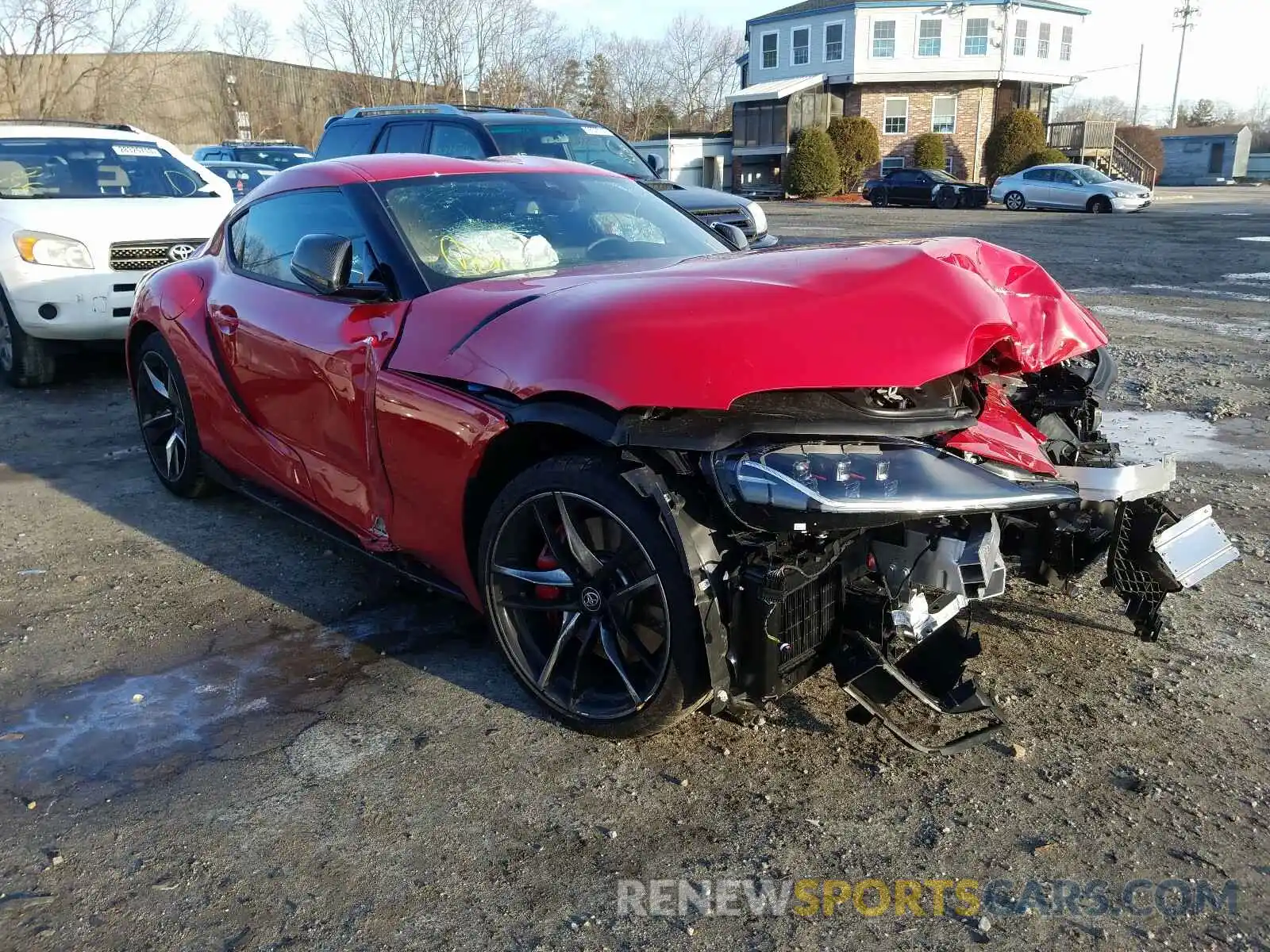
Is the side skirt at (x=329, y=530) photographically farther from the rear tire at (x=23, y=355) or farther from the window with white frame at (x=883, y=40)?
the window with white frame at (x=883, y=40)

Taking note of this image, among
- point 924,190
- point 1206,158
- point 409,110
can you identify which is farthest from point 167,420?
point 1206,158

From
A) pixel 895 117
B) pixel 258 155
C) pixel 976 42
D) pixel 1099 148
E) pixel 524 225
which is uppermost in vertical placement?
pixel 976 42

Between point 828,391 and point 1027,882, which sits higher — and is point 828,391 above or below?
above

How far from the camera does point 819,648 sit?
8.74 ft

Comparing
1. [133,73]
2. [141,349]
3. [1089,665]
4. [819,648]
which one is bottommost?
[1089,665]

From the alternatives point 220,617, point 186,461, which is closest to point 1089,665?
point 220,617

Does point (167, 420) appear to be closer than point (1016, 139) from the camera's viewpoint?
Yes

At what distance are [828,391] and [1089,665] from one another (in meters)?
1.42

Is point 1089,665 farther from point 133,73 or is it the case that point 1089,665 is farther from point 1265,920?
point 133,73

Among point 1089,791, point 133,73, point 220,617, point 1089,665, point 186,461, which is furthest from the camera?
point 133,73

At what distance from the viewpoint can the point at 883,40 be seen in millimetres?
43625

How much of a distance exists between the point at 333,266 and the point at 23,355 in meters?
5.40

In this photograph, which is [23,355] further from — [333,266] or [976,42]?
[976,42]

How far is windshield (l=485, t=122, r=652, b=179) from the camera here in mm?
10383
